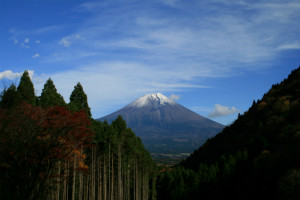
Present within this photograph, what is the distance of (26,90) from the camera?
33125mm

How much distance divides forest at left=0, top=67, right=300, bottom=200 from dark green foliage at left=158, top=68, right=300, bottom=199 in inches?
7.5

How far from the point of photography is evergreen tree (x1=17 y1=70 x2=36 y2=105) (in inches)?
1278

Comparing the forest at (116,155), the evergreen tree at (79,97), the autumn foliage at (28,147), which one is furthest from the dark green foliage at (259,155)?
the evergreen tree at (79,97)

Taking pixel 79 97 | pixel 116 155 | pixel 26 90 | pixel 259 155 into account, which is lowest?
pixel 259 155

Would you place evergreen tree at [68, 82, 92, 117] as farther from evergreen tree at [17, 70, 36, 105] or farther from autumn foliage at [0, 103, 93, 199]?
autumn foliage at [0, 103, 93, 199]

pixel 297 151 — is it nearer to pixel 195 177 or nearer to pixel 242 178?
pixel 242 178

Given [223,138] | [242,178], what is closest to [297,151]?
[242,178]

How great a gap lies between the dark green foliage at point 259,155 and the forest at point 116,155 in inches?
7.5

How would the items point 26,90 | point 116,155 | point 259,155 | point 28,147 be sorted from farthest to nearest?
point 259,155, point 116,155, point 26,90, point 28,147

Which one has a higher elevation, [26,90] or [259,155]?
[26,90]

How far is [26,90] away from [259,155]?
4621cm

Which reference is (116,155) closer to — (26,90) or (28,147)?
(26,90)

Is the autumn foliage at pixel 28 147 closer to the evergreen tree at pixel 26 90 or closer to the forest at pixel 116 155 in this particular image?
the forest at pixel 116 155

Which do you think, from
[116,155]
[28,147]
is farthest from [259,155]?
[28,147]
